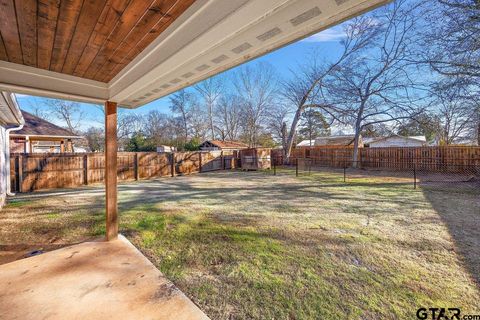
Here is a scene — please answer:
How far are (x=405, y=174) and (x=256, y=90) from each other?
631 inches

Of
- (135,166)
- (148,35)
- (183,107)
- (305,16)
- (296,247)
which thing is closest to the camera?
(305,16)

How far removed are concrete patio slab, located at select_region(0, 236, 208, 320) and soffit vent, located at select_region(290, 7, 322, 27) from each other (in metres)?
2.03

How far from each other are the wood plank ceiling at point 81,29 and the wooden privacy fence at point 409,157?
903 cm

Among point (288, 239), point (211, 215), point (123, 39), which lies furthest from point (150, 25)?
point (211, 215)

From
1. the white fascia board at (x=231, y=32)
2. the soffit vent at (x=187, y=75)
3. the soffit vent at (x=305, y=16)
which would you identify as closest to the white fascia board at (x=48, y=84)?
the white fascia board at (x=231, y=32)

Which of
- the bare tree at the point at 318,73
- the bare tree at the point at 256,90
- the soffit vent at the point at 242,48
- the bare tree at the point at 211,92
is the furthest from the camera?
the bare tree at the point at 211,92

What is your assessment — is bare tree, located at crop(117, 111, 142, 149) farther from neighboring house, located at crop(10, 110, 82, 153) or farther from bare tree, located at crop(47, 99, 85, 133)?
neighboring house, located at crop(10, 110, 82, 153)

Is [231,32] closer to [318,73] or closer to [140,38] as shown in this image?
[140,38]

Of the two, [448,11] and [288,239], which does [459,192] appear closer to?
[448,11]

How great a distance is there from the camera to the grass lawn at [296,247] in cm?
181

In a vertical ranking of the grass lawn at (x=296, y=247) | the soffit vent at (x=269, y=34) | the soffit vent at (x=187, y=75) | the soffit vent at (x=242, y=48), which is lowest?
the grass lawn at (x=296, y=247)

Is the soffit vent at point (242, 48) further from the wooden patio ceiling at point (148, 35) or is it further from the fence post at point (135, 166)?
the fence post at point (135, 166)

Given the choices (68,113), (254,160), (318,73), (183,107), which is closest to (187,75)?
(254,160)

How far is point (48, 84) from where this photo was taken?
7.58 feet
